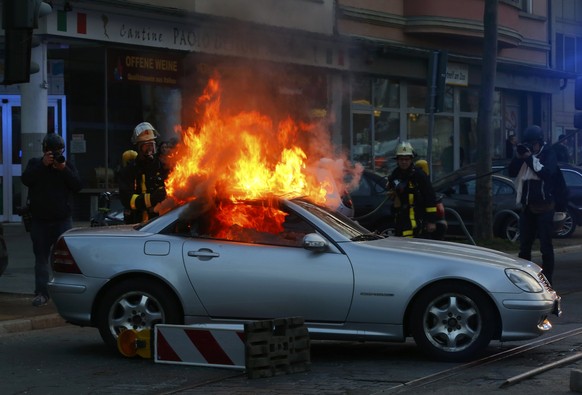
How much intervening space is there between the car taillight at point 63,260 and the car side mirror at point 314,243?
1848 millimetres

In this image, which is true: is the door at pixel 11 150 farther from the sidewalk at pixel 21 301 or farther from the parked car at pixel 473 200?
the parked car at pixel 473 200

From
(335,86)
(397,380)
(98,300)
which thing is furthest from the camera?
(335,86)

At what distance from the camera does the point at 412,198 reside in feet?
36.0

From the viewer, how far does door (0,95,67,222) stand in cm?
1998

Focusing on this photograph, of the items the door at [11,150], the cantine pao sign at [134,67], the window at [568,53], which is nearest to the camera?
the cantine pao sign at [134,67]

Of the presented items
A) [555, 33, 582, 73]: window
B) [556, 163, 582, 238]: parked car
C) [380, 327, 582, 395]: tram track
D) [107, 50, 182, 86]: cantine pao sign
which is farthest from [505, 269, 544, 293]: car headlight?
[555, 33, 582, 73]: window

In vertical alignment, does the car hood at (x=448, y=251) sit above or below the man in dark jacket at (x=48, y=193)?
below

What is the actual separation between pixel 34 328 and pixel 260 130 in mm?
3095

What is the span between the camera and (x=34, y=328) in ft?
33.4

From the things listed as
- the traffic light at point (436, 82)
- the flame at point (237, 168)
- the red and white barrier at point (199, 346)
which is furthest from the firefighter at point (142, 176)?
the traffic light at point (436, 82)

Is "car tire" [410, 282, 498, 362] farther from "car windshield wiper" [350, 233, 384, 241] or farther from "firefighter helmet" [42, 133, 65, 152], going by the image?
"firefighter helmet" [42, 133, 65, 152]

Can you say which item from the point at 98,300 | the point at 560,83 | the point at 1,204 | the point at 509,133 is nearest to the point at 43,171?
the point at 98,300

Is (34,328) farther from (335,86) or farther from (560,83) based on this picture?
(560,83)

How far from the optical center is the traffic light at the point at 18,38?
9805mm
